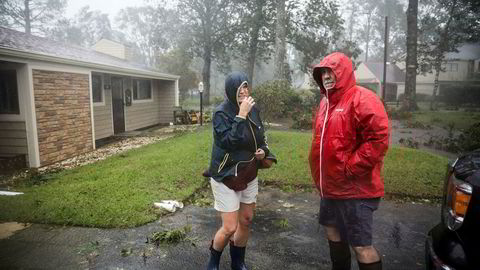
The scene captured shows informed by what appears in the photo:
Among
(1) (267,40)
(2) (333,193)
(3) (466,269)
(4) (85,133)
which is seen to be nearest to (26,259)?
(2) (333,193)

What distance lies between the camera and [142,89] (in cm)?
1539

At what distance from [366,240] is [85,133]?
8.97 metres

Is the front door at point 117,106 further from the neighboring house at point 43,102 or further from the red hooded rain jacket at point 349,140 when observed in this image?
the red hooded rain jacket at point 349,140

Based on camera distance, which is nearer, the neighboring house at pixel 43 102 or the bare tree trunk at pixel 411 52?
the neighboring house at pixel 43 102

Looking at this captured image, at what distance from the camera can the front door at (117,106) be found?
42.1ft

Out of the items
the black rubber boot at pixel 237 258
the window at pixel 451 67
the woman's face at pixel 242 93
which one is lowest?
the black rubber boot at pixel 237 258

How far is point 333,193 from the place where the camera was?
2.30 m

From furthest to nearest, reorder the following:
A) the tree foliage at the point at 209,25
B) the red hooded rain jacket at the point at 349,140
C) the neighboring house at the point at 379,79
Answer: the neighboring house at the point at 379,79, the tree foliage at the point at 209,25, the red hooded rain jacket at the point at 349,140

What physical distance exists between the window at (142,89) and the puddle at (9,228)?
10910mm

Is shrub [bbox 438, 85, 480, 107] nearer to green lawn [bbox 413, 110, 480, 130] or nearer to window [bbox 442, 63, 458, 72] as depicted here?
window [bbox 442, 63, 458, 72]

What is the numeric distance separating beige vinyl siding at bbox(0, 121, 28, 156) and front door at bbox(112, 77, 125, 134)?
5.23m

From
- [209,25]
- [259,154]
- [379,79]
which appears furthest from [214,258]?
[379,79]

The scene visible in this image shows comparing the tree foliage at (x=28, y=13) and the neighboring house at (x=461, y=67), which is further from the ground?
the tree foliage at (x=28, y=13)

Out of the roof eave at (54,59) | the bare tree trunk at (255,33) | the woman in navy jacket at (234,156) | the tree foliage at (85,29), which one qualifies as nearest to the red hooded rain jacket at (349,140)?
the woman in navy jacket at (234,156)
